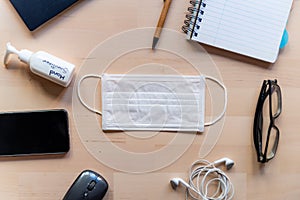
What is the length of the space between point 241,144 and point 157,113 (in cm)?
16

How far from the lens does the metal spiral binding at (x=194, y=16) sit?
787mm

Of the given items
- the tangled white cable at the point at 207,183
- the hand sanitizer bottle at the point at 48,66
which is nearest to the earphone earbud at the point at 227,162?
the tangled white cable at the point at 207,183

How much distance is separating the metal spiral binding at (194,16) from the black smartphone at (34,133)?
0.89 ft

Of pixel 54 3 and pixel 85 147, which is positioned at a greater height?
pixel 54 3

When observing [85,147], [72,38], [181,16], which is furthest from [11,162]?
[181,16]

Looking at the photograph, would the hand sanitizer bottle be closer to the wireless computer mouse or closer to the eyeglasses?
the wireless computer mouse

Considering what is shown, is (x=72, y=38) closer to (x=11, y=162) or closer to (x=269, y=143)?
(x=11, y=162)

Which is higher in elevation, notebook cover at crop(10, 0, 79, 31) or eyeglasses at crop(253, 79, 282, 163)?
notebook cover at crop(10, 0, 79, 31)

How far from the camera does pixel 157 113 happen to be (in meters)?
0.79

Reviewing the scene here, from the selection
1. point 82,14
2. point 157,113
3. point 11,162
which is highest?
point 82,14

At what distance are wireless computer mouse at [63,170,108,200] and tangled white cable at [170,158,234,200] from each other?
127mm

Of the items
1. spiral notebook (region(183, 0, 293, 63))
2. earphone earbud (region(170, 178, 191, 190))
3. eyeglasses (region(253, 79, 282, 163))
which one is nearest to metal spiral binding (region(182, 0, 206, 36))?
spiral notebook (region(183, 0, 293, 63))

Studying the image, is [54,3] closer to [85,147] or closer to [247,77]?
[85,147]

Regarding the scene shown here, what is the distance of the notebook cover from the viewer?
78 cm
